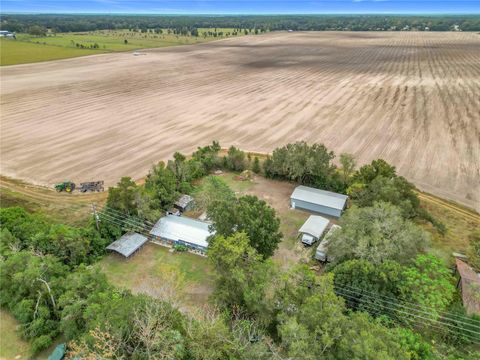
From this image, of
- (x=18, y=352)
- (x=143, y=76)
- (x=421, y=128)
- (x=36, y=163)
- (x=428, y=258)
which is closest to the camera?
(x=18, y=352)

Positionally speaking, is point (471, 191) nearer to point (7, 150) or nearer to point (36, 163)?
point (36, 163)

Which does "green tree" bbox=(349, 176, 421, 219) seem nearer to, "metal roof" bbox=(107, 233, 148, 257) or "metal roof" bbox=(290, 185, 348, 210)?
"metal roof" bbox=(290, 185, 348, 210)

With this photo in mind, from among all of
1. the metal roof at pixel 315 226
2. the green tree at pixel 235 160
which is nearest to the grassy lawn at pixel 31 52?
the green tree at pixel 235 160

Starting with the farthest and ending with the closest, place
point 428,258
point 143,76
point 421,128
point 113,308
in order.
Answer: point 143,76 → point 421,128 → point 428,258 → point 113,308

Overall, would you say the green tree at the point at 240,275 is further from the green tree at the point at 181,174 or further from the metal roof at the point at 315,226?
the green tree at the point at 181,174

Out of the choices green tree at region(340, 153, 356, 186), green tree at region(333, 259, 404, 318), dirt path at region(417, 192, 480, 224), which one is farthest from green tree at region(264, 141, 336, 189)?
green tree at region(333, 259, 404, 318)

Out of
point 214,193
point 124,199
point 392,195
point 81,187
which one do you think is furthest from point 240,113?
point 392,195

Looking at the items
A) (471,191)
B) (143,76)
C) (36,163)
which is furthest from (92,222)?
(143,76)
